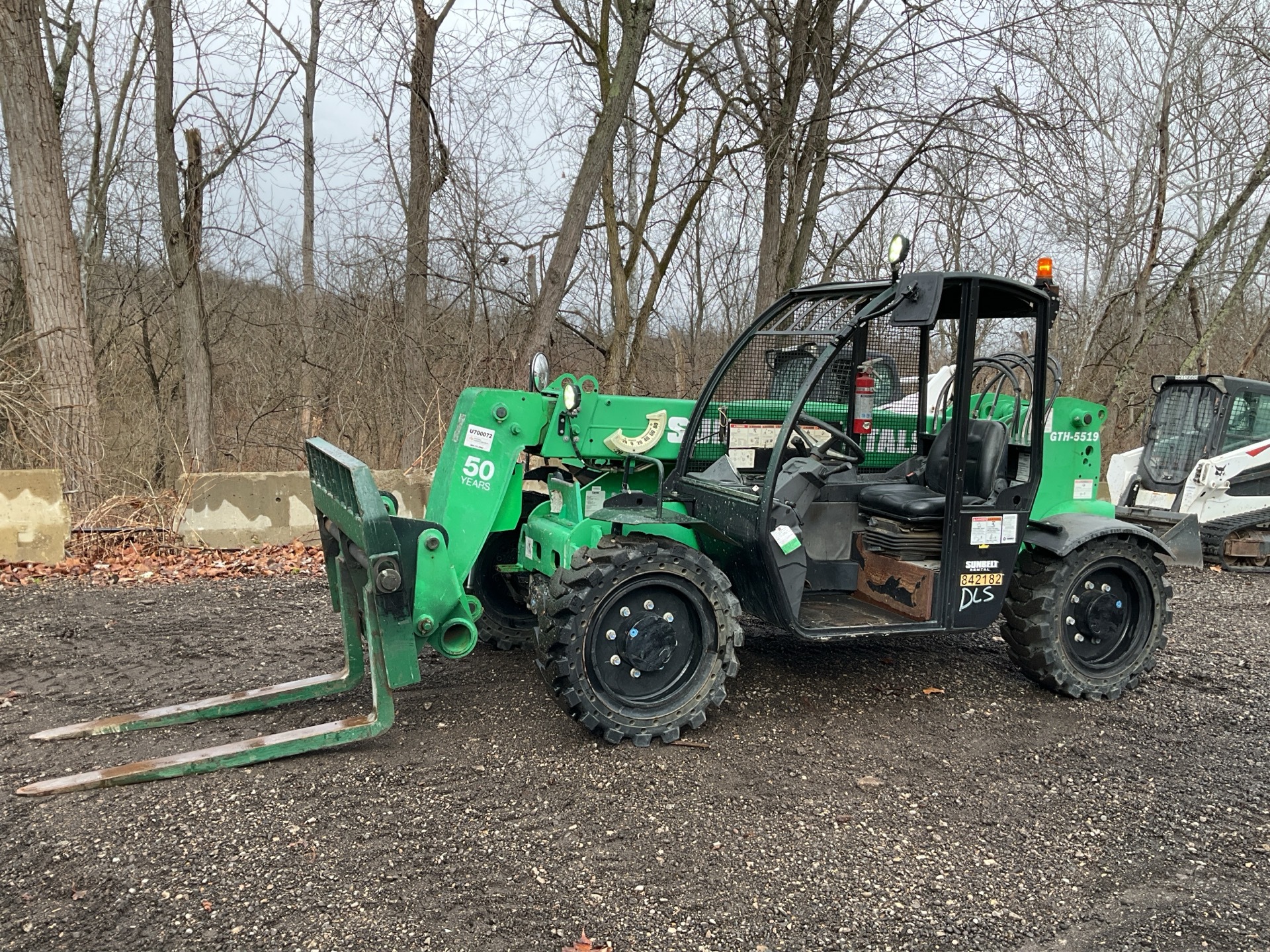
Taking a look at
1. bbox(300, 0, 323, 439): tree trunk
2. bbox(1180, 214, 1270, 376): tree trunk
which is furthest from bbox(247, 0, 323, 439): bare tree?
bbox(1180, 214, 1270, 376): tree trunk

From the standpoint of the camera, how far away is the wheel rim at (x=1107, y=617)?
17.0ft

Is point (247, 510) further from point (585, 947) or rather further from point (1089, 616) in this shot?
point (1089, 616)

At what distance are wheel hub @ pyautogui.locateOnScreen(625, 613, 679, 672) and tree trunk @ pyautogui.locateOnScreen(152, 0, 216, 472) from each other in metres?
8.79

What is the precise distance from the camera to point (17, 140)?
8.98m

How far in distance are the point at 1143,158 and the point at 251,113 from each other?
15321mm

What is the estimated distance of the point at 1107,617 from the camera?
523 centimetres

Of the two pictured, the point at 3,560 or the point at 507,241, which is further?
the point at 507,241

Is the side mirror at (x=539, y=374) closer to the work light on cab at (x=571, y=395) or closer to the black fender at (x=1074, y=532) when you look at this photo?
the work light on cab at (x=571, y=395)

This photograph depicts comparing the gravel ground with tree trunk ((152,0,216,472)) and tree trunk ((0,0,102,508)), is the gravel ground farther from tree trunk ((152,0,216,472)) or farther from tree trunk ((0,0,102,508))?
tree trunk ((152,0,216,472))

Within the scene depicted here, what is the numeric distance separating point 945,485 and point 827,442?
635 millimetres

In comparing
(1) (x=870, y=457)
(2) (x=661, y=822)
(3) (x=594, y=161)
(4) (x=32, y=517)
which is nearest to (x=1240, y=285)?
(3) (x=594, y=161)

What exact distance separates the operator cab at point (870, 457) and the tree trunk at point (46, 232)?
666 centimetres

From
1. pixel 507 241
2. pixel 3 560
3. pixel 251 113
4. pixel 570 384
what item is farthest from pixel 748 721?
pixel 251 113

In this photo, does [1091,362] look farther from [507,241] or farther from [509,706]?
[509,706]
